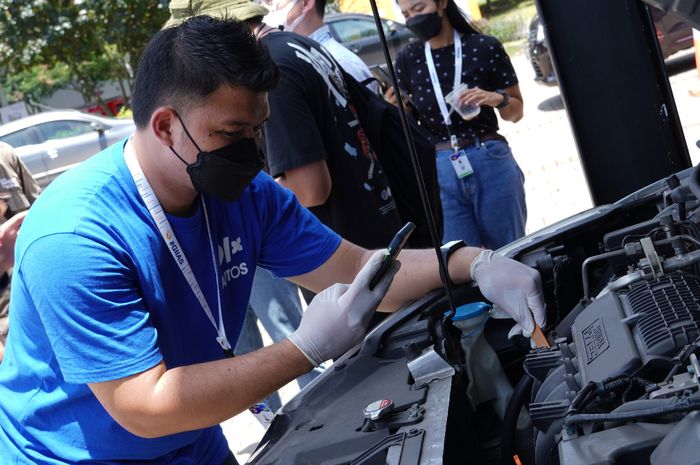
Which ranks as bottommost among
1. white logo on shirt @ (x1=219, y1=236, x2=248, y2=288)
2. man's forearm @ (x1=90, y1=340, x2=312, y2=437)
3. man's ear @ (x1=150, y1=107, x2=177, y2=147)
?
man's forearm @ (x1=90, y1=340, x2=312, y2=437)

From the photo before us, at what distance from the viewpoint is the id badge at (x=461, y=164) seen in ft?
12.5

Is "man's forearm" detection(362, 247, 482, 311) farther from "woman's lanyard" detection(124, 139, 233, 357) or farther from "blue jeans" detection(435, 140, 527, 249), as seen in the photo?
"blue jeans" detection(435, 140, 527, 249)

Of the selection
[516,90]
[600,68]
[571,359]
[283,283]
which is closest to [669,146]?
[600,68]

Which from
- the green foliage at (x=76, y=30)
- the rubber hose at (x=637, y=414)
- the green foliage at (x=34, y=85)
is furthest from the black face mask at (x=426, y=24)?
the green foliage at (x=34, y=85)

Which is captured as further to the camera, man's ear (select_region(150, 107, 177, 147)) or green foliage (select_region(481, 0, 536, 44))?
green foliage (select_region(481, 0, 536, 44))

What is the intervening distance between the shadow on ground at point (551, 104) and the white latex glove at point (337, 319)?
7.99 meters

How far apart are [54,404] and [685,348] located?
4.43ft

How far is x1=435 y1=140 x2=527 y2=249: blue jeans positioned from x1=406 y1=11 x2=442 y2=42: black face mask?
527 millimetres

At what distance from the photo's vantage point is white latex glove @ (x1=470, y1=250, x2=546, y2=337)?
2.25 meters

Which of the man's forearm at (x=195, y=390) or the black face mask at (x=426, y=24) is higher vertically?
the black face mask at (x=426, y=24)

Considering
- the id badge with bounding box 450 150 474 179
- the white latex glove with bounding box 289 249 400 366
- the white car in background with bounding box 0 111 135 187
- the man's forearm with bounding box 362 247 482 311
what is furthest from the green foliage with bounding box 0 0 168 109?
the white latex glove with bounding box 289 249 400 366

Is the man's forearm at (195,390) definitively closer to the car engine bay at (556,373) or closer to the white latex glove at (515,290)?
the car engine bay at (556,373)

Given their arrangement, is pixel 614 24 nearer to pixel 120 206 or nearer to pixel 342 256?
pixel 342 256

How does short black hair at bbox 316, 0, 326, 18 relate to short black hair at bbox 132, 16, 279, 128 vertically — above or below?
above
